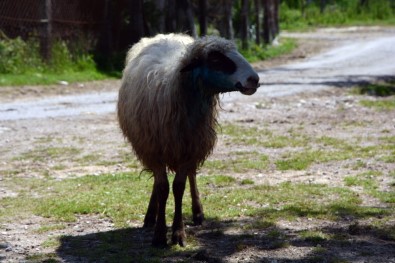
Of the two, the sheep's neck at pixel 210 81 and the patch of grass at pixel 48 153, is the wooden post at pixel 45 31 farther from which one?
the sheep's neck at pixel 210 81

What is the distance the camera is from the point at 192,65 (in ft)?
23.8

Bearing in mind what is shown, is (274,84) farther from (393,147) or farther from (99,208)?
(99,208)

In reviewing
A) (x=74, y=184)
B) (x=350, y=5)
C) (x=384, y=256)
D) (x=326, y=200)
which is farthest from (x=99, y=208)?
(x=350, y=5)

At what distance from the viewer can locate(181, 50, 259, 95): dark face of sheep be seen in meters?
6.98

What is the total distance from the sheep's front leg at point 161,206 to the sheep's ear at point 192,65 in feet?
3.16

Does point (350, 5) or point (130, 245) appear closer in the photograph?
point (130, 245)

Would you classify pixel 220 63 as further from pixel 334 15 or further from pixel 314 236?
pixel 334 15

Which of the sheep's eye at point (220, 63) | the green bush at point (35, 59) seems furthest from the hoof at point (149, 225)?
the green bush at point (35, 59)

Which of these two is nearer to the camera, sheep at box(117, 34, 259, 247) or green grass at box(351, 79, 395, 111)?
sheep at box(117, 34, 259, 247)

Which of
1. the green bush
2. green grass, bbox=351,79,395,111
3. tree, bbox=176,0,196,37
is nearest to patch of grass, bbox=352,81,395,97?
green grass, bbox=351,79,395,111

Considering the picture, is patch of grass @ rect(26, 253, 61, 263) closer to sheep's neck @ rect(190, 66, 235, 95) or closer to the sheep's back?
the sheep's back

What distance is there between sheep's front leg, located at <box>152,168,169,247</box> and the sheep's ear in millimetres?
964

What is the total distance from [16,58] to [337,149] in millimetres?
11153

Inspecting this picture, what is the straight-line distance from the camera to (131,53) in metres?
8.78
